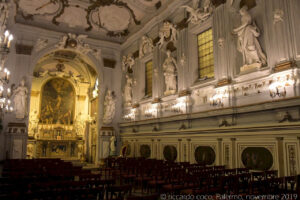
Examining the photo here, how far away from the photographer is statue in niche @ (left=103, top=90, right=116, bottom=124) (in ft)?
65.2

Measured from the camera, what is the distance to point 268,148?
8.62 meters

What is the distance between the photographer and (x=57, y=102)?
26.6 metres

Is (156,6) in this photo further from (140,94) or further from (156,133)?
(156,133)

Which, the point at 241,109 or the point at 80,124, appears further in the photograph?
the point at 80,124

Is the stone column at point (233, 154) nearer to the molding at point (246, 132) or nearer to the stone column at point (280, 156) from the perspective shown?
the molding at point (246, 132)

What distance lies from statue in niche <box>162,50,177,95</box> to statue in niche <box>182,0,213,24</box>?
8.28 feet

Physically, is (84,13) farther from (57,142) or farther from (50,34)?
(57,142)

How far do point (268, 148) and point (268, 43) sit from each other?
3997 mm

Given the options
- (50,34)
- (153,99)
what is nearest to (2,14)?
(50,34)

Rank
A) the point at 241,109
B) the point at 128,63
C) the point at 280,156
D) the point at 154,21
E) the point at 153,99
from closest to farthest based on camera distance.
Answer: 1. the point at 280,156
2. the point at 241,109
3. the point at 153,99
4. the point at 154,21
5. the point at 128,63

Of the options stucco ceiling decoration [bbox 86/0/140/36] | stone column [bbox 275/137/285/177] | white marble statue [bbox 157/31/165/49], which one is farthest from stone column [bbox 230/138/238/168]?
stucco ceiling decoration [bbox 86/0/140/36]

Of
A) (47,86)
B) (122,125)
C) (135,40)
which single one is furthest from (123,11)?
(47,86)

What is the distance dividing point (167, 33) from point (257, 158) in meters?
9.49

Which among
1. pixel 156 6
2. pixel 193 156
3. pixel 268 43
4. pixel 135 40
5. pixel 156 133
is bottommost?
pixel 193 156
